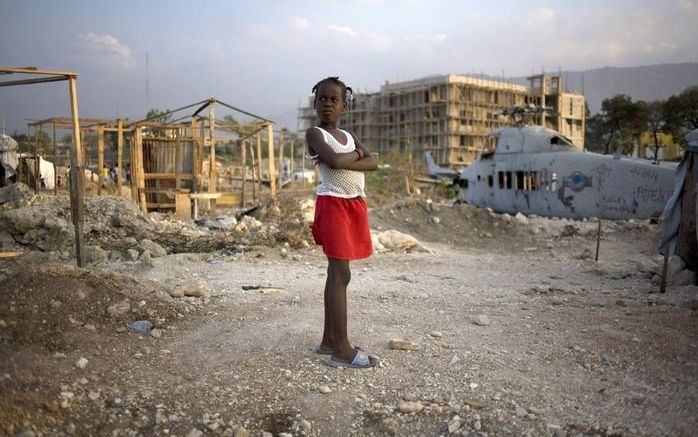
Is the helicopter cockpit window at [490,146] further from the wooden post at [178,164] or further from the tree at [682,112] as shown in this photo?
the tree at [682,112]

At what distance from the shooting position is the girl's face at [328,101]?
3256mm

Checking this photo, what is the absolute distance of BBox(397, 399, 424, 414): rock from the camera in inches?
104

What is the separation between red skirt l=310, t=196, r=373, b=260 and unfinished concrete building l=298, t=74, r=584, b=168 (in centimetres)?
3032

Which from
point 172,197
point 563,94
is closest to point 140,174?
point 172,197

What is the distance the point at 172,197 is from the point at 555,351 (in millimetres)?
→ 11940

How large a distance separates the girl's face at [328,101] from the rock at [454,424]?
6.05 feet

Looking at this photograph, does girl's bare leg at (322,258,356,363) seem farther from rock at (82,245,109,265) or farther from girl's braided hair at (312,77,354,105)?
rock at (82,245,109,265)

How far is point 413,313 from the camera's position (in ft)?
14.8

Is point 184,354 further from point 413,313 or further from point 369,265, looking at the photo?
point 369,265

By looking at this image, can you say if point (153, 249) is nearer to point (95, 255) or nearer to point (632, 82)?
point (95, 255)

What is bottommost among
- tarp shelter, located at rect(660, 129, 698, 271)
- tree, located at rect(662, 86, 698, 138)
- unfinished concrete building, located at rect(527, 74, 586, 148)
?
tarp shelter, located at rect(660, 129, 698, 271)

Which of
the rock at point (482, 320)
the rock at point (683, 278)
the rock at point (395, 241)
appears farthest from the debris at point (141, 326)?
the rock at point (395, 241)

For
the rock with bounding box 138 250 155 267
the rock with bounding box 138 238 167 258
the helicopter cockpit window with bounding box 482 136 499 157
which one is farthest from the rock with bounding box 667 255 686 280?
the helicopter cockpit window with bounding box 482 136 499 157

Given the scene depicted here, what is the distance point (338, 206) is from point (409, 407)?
4.00 ft
